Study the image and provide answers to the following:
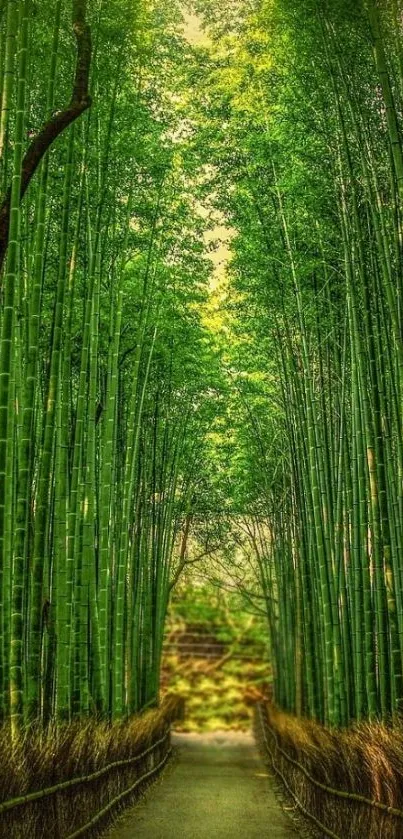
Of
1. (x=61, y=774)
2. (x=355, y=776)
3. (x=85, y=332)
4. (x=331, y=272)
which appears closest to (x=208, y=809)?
(x=355, y=776)

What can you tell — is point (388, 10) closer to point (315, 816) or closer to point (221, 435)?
point (315, 816)

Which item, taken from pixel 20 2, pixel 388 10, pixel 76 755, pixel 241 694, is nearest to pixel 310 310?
pixel 388 10

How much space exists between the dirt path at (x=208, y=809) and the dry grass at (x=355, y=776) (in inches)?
12.6

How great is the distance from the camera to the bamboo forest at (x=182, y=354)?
14.5 feet

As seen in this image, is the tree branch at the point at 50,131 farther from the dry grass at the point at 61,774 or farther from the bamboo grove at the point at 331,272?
the dry grass at the point at 61,774

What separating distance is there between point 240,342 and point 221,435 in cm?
217

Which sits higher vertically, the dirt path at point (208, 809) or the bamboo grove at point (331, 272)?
the bamboo grove at point (331, 272)

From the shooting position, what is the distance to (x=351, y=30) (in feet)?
18.1

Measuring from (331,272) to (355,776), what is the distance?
3981mm

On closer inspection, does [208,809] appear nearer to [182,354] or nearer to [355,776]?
[355,776]

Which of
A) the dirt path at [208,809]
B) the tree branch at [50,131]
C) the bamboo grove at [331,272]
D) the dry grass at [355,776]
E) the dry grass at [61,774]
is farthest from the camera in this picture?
the dirt path at [208,809]

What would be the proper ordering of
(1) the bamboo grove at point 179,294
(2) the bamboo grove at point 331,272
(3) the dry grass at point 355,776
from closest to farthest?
(3) the dry grass at point 355,776 → (1) the bamboo grove at point 179,294 → (2) the bamboo grove at point 331,272

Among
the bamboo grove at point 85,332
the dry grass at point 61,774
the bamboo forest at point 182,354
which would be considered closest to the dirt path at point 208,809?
the bamboo forest at point 182,354

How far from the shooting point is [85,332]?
5.94 m
